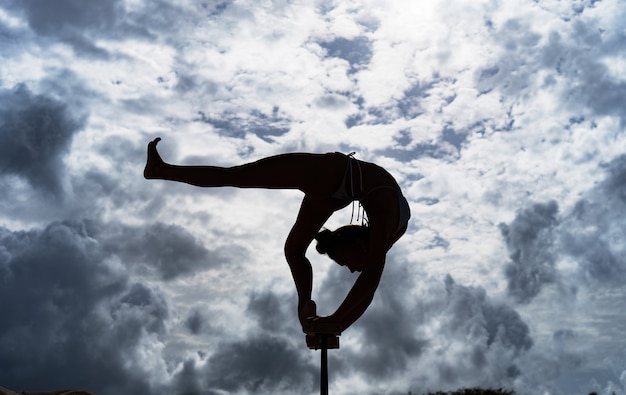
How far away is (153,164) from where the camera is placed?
7309 mm

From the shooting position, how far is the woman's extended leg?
725 cm

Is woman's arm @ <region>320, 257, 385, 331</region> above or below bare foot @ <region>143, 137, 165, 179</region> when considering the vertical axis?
below

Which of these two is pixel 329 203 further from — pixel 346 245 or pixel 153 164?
pixel 153 164

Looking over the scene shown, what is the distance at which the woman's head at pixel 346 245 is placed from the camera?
7.68 metres

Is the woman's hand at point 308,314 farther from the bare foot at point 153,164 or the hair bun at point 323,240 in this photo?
the bare foot at point 153,164

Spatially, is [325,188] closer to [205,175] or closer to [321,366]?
[205,175]

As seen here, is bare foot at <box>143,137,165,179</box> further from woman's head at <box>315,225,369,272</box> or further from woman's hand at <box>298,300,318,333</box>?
woman's hand at <box>298,300,318,333</box>

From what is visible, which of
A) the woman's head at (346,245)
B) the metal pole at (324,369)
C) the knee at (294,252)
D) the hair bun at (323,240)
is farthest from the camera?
the knee at (294,252)

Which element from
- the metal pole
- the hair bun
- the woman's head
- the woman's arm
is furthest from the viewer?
the hair bun

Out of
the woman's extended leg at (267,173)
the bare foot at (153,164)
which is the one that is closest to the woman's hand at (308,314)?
the woman's extended leg at (267,173)

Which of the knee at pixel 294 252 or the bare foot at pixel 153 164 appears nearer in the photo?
the bare foot at pixel 153 164

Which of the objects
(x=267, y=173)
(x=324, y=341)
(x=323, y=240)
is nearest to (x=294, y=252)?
(x=323, y=240)

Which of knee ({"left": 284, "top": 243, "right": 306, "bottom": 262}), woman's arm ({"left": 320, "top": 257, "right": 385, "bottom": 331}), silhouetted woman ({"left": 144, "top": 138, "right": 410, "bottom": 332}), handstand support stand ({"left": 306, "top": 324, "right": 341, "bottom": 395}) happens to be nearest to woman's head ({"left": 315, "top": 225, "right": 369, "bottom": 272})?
silhouetted woman ({"left": 144, "top": 138, "right": 410, "bottom": 332})

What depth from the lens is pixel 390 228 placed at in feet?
25.3
